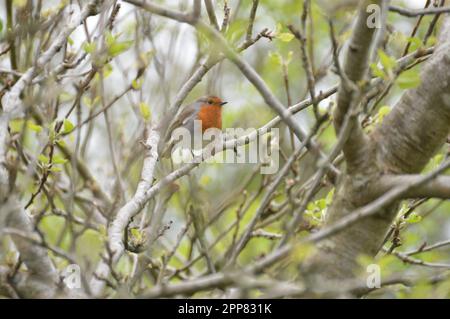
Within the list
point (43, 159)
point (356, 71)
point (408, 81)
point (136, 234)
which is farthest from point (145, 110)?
point (408, 81)

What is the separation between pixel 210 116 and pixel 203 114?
78 mm

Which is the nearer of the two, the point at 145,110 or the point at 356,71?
the point at 356,71

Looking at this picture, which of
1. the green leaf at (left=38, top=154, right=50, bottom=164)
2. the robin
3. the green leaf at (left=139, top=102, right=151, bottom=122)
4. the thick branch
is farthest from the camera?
the robin

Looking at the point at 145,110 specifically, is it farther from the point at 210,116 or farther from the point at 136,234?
the point at 210,116

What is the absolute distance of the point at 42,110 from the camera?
491cm

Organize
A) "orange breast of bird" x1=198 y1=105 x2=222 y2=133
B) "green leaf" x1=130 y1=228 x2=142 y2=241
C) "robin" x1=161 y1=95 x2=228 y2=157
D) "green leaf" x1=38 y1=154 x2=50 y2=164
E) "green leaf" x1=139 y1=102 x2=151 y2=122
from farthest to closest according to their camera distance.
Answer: "orange breast of bird" x1=198 y1=105 x2=222 y2=133, "robin" x1=161 y1=95 x2=228 y2=157, "green leaf" x1=139 y1=102 x2=151 y2=122, "green leaf" x1=38 y1=154 x2=50 y2=164, "green leaf" x1=130 y1=228 x2=142 y2=241

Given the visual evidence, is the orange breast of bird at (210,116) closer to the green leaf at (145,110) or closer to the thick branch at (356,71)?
the green leaf at (145,110)

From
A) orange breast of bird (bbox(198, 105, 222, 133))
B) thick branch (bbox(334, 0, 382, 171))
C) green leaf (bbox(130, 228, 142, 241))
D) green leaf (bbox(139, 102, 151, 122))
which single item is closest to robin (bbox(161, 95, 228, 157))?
orange breast of bird (bbox(198, 105, 222, 133))

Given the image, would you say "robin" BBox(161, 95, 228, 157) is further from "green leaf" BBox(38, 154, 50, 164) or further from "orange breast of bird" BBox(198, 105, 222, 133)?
"green leaf" BBox(38, 154, 50, 164)

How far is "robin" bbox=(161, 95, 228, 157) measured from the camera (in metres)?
7.02

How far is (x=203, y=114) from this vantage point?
718cm

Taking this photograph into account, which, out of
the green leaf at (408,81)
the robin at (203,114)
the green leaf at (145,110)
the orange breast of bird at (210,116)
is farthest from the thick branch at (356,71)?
the orange breast of bird at (210,116)
